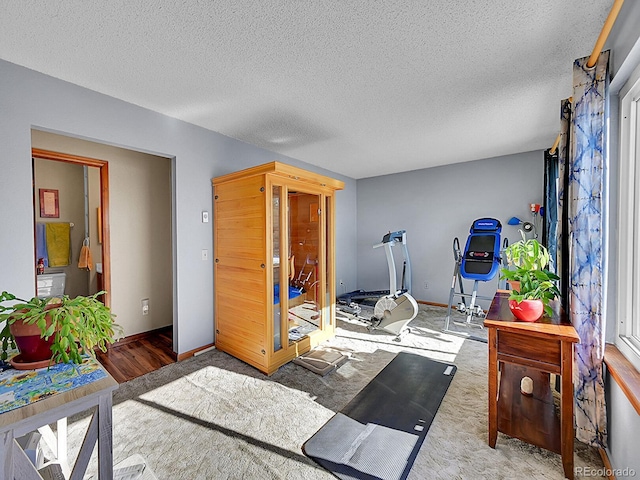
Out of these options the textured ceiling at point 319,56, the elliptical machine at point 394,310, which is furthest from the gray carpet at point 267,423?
the textured ceiling at point 319,56

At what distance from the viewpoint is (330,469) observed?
158 cm

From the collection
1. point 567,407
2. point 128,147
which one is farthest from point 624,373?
point 128,147

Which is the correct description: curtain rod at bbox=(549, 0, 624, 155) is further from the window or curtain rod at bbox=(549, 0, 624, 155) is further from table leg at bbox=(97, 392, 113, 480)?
table leg at bbox=(97, 392, 113, 480)

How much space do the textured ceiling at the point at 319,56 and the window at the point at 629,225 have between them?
546 millimetres

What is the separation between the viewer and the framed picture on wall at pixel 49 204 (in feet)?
12.5

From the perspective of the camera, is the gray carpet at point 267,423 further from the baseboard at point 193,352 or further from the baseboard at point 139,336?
the baseboard at point 139,336

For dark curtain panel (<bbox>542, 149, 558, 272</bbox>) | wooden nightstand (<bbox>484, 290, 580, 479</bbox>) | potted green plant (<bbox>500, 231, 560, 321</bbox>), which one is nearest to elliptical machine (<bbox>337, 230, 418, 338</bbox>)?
wooden nightstand (<bbox>484, 290, 580, 479</bbox>)

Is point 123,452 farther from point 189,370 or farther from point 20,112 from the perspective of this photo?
point 20,112

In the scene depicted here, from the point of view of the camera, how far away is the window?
1.50m

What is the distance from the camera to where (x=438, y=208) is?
4.87 metres

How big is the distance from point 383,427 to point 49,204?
4.91 meters

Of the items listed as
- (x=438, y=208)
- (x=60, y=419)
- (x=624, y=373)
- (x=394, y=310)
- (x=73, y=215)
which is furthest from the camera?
(x=438, y=208)

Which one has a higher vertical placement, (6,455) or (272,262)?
(272,262)

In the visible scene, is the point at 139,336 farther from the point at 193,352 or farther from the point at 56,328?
the point at 56,328
